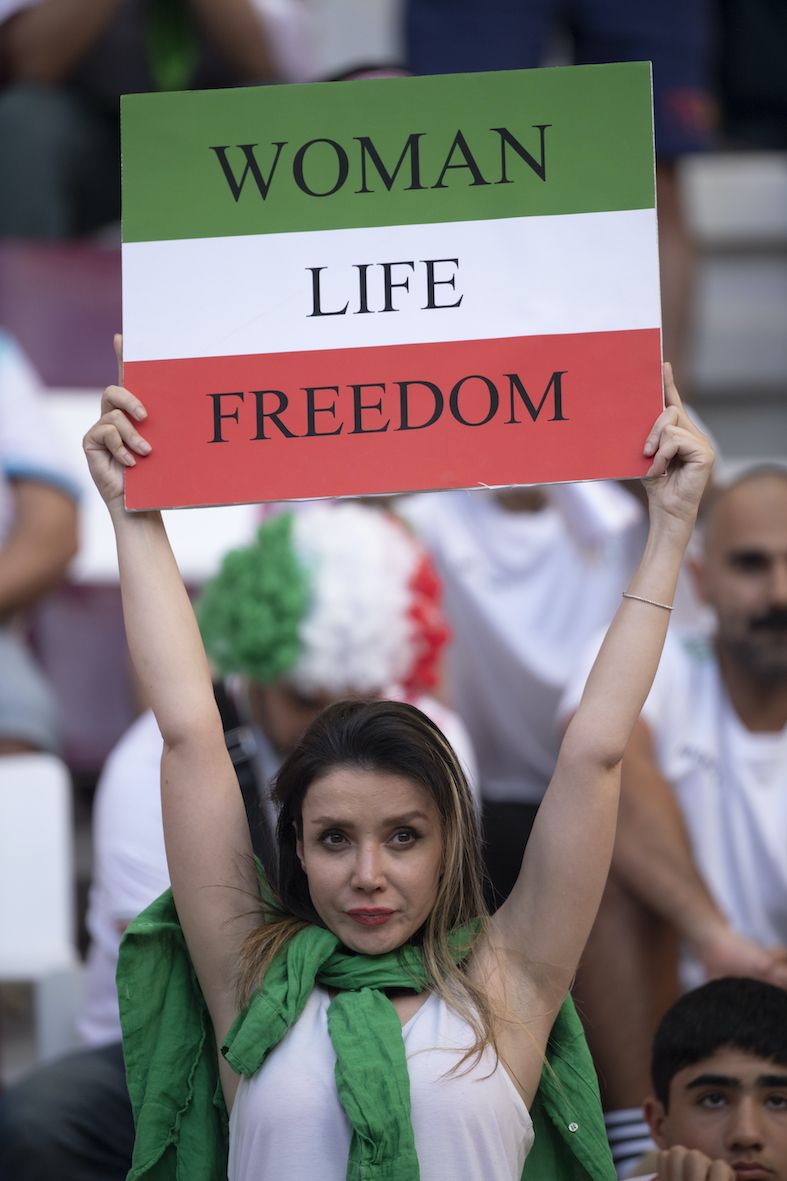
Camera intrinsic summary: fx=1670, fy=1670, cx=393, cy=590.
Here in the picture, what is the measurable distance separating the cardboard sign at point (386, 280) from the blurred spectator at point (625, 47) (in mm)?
→ 2704

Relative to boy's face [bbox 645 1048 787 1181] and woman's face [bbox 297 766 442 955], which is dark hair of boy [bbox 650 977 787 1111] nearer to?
boy's face [bbox 645 1048 787 1181]

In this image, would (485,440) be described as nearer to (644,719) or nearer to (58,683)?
(644,719)

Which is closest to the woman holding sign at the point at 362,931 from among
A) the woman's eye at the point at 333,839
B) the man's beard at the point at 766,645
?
the woman's eye at the point at 333,839

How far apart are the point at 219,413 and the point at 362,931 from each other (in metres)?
0.64

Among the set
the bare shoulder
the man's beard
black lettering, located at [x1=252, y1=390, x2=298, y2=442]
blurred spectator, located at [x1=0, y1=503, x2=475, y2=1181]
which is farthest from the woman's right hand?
the man's beard

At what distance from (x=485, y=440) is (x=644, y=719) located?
135 centimetres

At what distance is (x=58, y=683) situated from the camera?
4.20 meters

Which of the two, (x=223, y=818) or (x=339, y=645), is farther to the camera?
(x=339, y=645)

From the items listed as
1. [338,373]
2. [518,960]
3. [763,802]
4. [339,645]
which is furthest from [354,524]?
[518,960]

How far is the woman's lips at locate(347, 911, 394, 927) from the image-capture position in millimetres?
1883

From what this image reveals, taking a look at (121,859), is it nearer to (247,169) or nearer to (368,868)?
(368,868)

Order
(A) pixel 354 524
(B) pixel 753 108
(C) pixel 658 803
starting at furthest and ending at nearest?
(B) pixel 753 108 < (A) pixel 354 524 < (C) pixel 658 803

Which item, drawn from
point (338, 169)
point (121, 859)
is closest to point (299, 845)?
point (338, 169)

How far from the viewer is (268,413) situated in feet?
6.69
